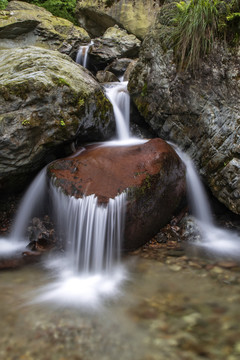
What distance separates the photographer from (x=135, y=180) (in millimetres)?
3771

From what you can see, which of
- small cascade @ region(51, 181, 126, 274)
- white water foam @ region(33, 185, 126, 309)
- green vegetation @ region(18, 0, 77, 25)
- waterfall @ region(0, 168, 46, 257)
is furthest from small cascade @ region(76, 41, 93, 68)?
small cascade @ region(51, 181, 126, 274)

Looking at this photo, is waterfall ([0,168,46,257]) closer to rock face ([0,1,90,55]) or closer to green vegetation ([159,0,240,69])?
green vegetation ([159,0,240,69])

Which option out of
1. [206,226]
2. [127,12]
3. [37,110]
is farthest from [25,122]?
[127,12]

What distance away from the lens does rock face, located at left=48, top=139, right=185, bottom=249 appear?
3.67 meters

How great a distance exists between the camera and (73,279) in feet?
10.0

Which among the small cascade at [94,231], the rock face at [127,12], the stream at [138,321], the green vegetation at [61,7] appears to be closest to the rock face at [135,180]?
the small cascade at [94,231]

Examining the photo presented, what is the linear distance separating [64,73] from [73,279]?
11.5 ft

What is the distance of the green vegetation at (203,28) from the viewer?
418 centimetres

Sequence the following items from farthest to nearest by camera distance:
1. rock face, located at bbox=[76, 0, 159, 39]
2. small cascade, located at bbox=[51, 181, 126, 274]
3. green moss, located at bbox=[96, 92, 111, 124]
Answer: rock face, located at bbox=[76, 0, 159, 39] < green moss, located at bbox=[96, 92, 111, 124] < small cascade, located at bbox=[51, 181, 126, 274]

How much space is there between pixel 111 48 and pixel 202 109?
7.97 m

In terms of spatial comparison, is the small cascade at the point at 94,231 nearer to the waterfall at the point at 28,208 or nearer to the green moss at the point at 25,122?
the waterfall at the point at 28,208

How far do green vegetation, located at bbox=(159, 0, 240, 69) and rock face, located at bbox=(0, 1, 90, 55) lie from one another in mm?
7018

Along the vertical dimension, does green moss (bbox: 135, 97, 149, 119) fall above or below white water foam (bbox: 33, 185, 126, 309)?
above

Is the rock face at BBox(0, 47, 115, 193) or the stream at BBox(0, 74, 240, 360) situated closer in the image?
the stream at BBox(0, 74, 240, 360)
